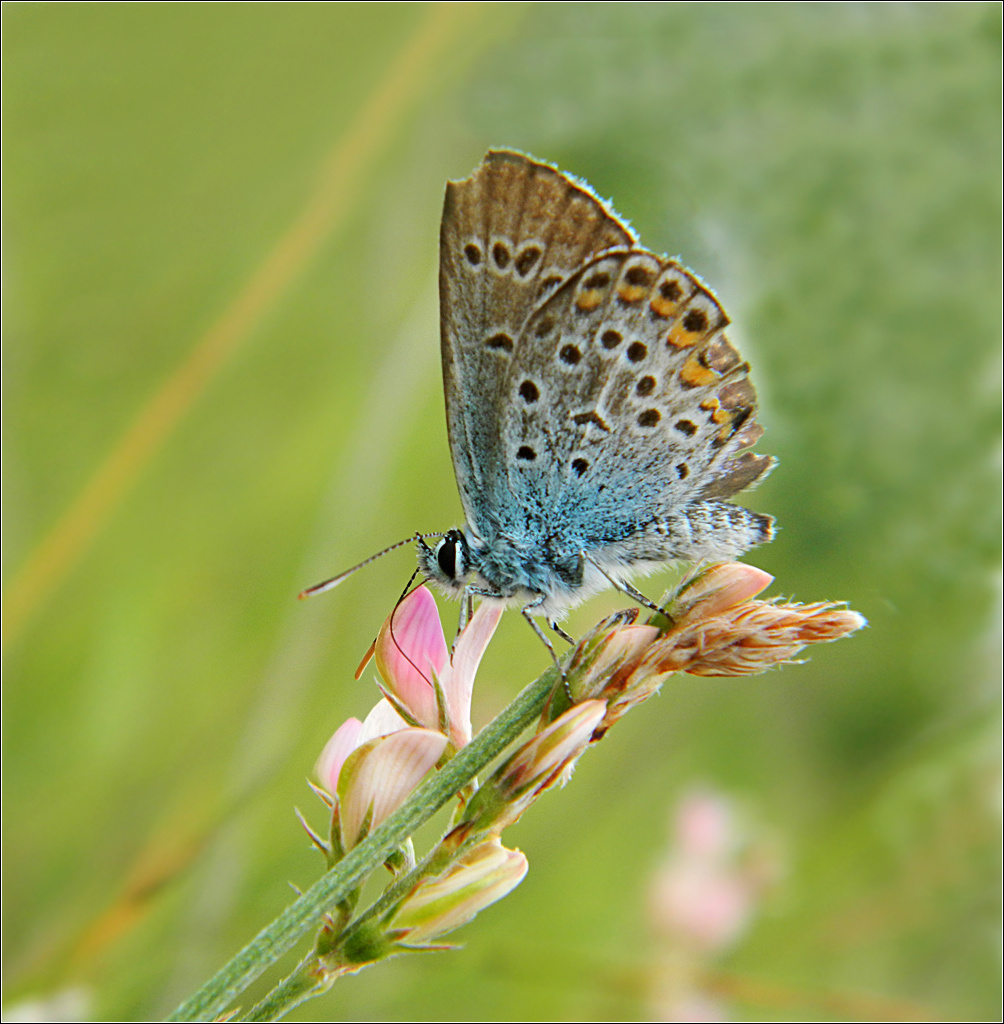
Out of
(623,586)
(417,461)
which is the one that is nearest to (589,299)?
(623,586)

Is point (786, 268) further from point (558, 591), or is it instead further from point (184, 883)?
point (184, 883)

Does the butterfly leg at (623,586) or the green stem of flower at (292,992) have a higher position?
the butterfly leg at (623,586)

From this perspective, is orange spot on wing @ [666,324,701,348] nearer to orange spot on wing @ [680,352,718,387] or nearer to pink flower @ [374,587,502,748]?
orange spot on wing @ [680,352,718,387]

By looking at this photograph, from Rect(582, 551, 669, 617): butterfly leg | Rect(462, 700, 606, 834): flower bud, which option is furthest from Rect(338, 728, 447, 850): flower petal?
Rect(582, 551, 669, 617): butterfly leg

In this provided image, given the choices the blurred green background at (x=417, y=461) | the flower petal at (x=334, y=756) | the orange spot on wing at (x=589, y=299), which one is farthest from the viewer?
the blurred green background at (x=417, y=461)

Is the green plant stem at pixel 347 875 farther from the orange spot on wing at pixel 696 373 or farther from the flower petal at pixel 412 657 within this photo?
the orange spot on wing at pixel 696 373

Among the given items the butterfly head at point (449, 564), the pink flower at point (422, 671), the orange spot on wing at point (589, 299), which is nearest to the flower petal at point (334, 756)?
the pink flower at point (422, 671)

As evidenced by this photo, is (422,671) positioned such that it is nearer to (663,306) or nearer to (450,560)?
(450,560)

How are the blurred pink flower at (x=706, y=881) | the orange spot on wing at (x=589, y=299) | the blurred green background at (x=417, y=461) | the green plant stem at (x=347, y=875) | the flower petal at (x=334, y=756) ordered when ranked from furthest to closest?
1. the blurred pink flower at (x=706, y=881)
2. the blurred green background at (x=417, y=461)
3. the orange spot on wing at (x=589, y=299)
4. the flower petal at (x=334, y=756)
5. the green plant stem at (x=347, y=875)
